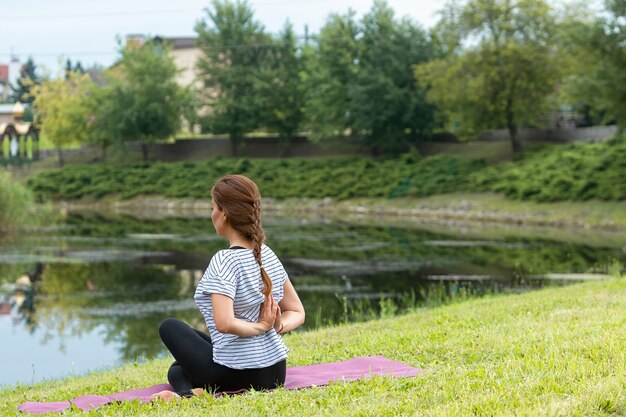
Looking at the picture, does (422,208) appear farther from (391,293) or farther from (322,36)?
(391,293)

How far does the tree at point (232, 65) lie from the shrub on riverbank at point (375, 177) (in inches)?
136

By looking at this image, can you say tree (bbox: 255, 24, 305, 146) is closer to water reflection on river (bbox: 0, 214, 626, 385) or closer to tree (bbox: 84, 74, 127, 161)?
tree (bbox: 84, 74, 127, 161)

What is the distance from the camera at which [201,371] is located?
724cm

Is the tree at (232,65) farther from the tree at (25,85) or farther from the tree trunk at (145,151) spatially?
the tree at (25,85)

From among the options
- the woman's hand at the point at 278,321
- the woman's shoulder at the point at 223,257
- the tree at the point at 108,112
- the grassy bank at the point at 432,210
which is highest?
the tree at the point at 108,112

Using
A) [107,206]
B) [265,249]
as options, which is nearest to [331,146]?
[107,206]

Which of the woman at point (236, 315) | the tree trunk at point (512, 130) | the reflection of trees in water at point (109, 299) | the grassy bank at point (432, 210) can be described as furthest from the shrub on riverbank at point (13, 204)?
the woman at point (236, 315)

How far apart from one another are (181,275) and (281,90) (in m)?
41.8

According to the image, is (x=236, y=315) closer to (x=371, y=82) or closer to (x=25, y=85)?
(x=371, y=82)

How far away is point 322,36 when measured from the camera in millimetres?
62188

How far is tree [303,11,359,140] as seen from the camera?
5947 cm

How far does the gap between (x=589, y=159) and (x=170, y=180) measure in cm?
2682

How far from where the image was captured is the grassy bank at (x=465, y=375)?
5.86 metres

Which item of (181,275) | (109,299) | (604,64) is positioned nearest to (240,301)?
(109,299)
